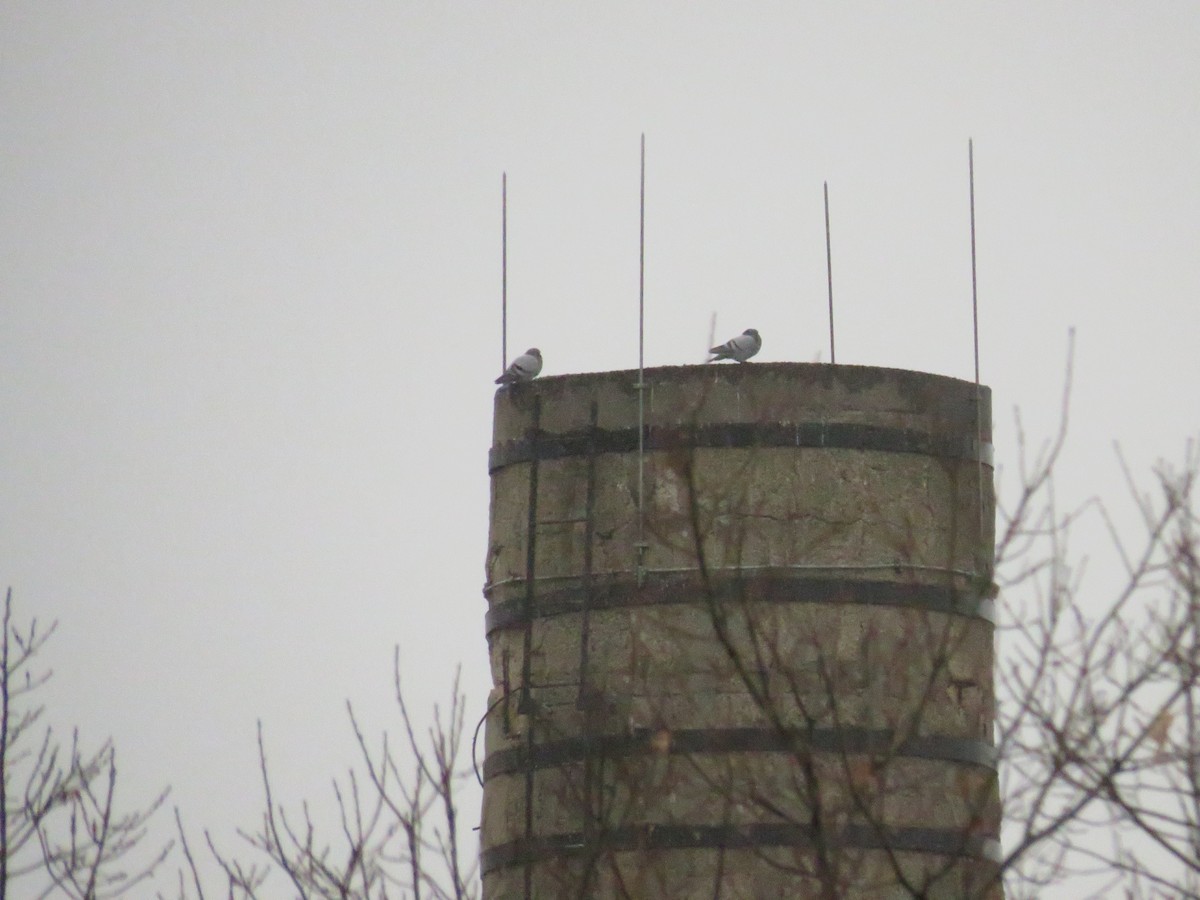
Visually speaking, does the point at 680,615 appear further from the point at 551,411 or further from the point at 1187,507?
the point at 1187,507

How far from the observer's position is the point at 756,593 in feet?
44.2

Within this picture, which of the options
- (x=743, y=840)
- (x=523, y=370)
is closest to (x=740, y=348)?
(x=523, y=370)

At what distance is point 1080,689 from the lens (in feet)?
25.6

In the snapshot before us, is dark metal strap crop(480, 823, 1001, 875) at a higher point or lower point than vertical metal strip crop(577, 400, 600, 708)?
lower

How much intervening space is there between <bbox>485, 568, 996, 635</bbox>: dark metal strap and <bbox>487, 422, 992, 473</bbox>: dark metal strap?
0.84 metres

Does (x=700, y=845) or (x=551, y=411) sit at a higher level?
(x=551, y=411)

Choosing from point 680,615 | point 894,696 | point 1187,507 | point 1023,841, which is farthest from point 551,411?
point 1023,841

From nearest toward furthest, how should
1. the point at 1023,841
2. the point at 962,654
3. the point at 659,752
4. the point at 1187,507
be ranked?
the point at 1023,841
the point at 1187,507
the point at 659,752
the point at 962,654

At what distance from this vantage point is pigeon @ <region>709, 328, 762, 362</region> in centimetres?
1578

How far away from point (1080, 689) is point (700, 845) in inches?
234

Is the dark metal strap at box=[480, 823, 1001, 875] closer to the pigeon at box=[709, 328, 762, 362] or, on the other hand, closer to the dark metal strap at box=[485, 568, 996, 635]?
the dark metal strap at box=[485, 568, 996, 635]

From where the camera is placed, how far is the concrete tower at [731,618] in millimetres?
13367

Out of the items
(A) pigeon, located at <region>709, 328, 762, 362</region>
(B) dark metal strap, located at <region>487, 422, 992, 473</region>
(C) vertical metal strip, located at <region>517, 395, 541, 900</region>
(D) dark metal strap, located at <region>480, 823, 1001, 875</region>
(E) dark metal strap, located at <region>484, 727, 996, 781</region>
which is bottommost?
(D) dark metal strap, located at <region>480, 823, 1001, 875</region>

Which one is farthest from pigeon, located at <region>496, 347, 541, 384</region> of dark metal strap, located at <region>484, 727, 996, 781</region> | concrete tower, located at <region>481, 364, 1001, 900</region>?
dark metal strap, located at <region>484, 727, 996, 781</region>
